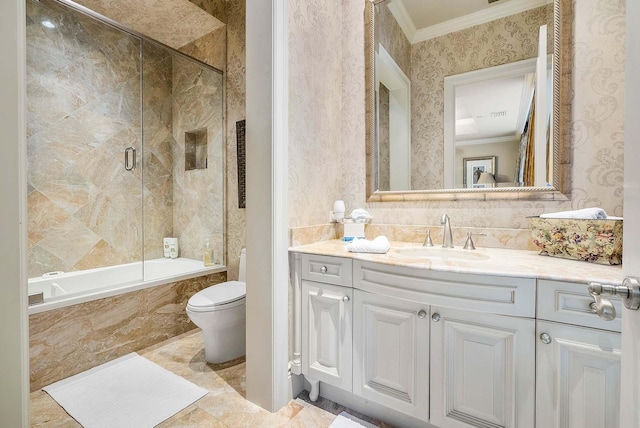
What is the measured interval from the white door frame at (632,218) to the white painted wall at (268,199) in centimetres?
121

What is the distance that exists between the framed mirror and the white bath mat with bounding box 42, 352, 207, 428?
1674 millimetres

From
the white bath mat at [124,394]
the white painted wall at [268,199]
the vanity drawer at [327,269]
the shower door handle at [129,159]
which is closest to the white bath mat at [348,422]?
the white painted wall at [268,199]

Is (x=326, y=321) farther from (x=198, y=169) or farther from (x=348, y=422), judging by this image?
(x=198, y=169)

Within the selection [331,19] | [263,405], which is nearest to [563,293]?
[263,405]

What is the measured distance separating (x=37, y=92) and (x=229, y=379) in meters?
2.51

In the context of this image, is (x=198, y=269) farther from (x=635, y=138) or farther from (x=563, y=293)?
(x=635, y=138)

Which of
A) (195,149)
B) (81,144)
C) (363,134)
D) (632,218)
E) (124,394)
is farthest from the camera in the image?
(195,149)

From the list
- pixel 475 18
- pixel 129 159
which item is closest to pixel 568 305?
pixel 475 18

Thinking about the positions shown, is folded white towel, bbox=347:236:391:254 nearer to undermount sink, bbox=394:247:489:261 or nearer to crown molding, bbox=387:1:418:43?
undermount sink, bbox=394:247:489:261

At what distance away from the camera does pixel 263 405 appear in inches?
60.3

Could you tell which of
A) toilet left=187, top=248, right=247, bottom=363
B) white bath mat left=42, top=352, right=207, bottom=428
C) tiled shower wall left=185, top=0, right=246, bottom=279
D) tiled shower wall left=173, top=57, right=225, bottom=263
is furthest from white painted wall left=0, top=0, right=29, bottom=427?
tiled shower wall left=173, top=57, right=225, bottom=263

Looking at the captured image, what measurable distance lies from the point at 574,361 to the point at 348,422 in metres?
1.01

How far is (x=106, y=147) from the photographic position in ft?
8.41

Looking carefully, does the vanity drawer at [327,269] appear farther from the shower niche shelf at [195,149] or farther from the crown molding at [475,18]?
the shower niche shelf at [195,149]
